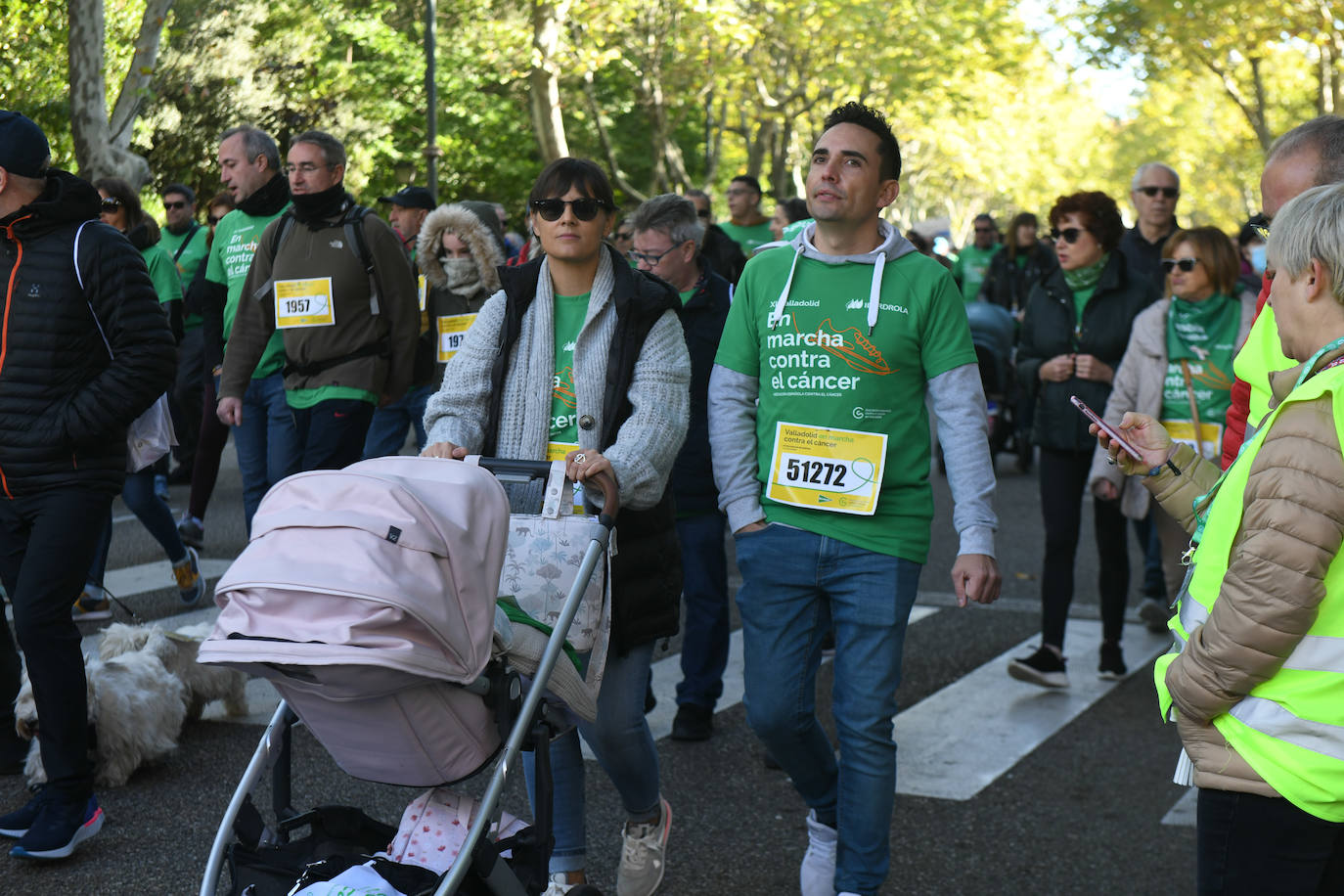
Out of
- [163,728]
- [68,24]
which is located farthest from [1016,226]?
[163,728]

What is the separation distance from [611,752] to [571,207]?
146cm

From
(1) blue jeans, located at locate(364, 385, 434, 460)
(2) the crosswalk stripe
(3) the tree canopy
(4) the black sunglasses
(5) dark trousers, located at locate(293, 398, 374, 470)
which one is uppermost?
(3) the tree canopy

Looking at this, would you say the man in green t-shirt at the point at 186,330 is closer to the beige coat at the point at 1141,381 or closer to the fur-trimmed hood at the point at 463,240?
the fur-trimmed hood at the point at 463,240

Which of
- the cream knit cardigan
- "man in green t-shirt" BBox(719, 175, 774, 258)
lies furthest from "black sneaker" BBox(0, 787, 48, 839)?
"man in green t-shirt" BBox(719, 175, 774, 258)

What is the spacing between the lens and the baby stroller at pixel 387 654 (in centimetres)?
259

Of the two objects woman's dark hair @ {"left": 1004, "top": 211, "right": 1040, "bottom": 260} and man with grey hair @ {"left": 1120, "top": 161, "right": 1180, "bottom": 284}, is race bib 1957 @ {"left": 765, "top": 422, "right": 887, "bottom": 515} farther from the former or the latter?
woman's dark hair @ {"left": 1004, "top": 211, "right": 1040, "bottom": 260}

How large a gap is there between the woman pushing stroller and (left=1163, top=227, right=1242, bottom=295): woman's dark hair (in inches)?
135

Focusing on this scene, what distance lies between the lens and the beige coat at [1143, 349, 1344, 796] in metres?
2.33

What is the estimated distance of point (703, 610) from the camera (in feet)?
19.3

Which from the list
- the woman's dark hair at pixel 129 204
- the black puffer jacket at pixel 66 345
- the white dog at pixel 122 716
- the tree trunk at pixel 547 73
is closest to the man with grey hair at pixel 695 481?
the white dog at pixel 122 716

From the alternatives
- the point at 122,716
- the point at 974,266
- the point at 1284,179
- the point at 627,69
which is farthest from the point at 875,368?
the point at 627,69

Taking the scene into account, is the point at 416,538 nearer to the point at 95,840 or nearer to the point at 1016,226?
the point at 95,840

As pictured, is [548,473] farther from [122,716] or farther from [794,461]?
[122,716]

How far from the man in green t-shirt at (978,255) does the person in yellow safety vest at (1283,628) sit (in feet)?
48.4
